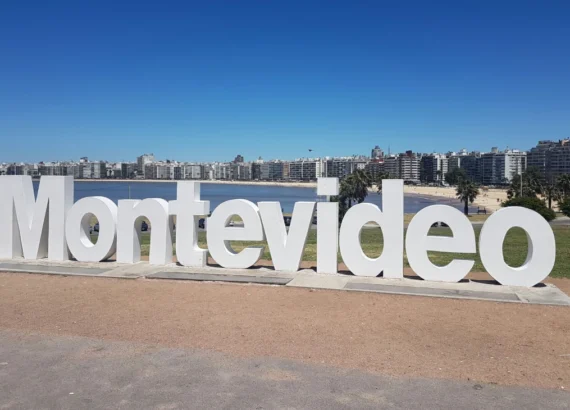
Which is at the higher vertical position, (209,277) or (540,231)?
(540,231)

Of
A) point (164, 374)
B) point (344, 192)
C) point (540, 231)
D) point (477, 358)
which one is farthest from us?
point (344, 192)

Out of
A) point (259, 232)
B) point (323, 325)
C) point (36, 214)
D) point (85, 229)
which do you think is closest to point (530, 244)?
point (323, 325)

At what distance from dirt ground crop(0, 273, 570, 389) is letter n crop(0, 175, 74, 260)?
316cm

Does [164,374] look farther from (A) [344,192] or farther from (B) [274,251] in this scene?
(A) [344,192]

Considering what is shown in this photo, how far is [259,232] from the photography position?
1312 cm

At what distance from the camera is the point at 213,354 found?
7059mm

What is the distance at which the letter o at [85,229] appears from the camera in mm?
14344

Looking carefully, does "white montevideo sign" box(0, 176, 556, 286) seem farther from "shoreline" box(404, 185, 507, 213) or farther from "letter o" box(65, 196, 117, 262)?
"shoreline" box(404, 185, 507, 213)

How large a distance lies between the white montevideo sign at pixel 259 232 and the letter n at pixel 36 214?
0.10 ft

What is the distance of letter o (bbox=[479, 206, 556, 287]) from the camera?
37.1 ft

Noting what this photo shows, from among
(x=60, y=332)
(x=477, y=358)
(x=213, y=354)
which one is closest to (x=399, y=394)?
(x=477, y=358)

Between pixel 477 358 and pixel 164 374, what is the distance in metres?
4.23

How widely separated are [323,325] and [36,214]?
34.2 feet

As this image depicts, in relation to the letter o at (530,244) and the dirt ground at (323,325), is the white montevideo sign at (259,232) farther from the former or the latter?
the dirt ground at (323,325)
